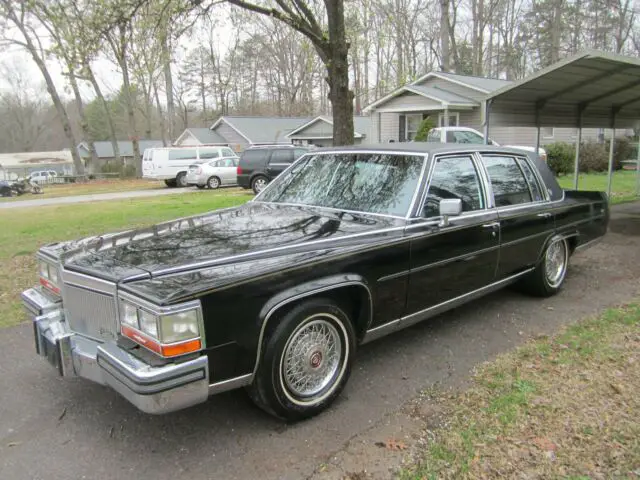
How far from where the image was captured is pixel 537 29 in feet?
133

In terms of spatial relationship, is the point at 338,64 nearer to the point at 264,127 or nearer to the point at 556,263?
the point at 556,263

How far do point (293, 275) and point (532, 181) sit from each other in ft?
11.1

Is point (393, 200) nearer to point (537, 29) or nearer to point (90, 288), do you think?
point (90, 288)

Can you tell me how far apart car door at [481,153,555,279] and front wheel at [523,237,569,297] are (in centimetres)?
20

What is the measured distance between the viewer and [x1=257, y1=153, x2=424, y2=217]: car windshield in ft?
13.5

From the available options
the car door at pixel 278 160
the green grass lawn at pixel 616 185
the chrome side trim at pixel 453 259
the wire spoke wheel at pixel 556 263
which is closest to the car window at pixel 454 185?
the chrome side trim at pixel 453 259

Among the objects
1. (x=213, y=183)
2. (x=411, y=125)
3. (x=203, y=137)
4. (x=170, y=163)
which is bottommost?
(x=213, y=183)

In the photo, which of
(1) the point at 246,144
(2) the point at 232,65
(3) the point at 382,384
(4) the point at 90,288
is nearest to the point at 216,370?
(4) the point at 90,288

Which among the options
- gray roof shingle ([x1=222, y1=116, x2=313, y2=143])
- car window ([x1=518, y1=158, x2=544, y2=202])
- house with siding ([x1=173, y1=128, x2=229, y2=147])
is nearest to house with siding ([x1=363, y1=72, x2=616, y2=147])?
gray roof shingle ([x1=222, y1=116, x2=313, y2=143])

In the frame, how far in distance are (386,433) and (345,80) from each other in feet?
25.1

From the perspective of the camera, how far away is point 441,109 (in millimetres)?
24734

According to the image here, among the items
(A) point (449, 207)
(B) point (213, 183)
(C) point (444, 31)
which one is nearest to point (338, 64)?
(A) point (449, 207)

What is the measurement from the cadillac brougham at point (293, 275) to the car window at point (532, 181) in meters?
0.07

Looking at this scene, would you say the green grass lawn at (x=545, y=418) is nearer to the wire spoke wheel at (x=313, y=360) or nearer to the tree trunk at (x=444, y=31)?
the wire spoke wheel at (x=313, y=360)
